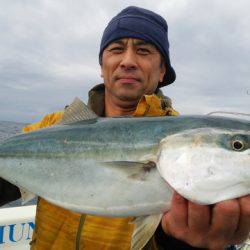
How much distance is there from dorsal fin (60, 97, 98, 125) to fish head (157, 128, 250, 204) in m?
0.84

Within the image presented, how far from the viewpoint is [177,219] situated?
2.73 m

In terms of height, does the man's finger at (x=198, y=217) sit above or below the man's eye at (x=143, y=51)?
below

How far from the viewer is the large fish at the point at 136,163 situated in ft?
8.21

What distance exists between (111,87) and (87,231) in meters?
1.65

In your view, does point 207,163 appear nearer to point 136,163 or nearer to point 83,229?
point 136,163

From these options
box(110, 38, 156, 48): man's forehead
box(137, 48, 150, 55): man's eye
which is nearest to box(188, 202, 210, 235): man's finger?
box(137, 48, 150, 55): man's eye

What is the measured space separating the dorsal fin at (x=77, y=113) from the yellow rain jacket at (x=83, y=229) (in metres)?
0.69

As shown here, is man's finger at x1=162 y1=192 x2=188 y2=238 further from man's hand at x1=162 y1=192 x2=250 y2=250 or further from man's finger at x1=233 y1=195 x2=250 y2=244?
man's finger at x1=233 y1=195 x2=250 y2=244

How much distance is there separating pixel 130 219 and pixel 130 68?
5.45 ft

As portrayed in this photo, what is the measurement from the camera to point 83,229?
11.5 feet

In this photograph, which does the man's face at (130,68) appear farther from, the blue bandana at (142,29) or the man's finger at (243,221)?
the man's finger at (243,221)

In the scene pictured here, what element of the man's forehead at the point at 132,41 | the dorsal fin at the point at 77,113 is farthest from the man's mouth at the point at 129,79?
the dorsal fin at the point at 77,113

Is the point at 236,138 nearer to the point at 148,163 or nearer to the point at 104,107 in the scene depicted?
the point at 148,163

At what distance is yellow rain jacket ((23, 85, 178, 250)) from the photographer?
3.48 m
